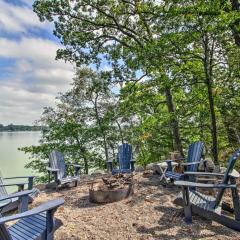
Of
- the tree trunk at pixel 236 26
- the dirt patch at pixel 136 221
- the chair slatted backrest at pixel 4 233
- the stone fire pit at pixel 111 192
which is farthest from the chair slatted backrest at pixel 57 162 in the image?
the tree trunk at pixel 236 26

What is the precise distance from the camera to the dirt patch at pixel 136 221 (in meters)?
3.28

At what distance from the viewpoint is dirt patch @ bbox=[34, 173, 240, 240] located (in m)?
3.28

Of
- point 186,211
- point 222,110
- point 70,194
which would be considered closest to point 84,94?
point 222,110

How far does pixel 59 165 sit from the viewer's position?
6.90 meters

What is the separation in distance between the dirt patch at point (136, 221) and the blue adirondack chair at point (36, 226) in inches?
22.4

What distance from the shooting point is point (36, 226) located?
9.09 ft

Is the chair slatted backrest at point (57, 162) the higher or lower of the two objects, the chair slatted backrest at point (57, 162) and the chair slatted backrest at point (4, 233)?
the higher

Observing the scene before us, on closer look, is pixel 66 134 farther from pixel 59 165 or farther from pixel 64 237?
pixel 64 237

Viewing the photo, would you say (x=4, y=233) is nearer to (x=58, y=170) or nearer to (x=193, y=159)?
(x=193, y=159)

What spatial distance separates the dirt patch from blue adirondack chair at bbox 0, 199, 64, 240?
1.87ft

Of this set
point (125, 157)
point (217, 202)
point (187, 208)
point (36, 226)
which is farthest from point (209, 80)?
point (36, 226)

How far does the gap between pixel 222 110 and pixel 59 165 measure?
550 centimetres

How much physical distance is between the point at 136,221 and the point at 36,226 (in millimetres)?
1409

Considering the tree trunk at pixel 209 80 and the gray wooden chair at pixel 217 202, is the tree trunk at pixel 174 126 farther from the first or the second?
the gray wooden chair at pixel 217 202
